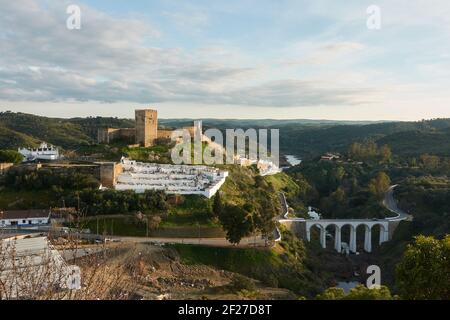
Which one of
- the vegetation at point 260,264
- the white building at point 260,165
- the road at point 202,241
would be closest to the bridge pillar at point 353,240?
the vegetation at point 260,264

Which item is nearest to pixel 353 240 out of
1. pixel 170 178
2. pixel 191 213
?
pixel 170 178

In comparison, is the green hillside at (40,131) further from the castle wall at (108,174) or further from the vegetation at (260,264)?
the vegetation at (260,264)

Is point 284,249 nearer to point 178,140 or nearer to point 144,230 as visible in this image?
point 144,230

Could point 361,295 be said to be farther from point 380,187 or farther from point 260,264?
point 380,187

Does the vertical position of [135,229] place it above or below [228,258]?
above

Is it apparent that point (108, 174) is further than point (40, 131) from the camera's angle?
No

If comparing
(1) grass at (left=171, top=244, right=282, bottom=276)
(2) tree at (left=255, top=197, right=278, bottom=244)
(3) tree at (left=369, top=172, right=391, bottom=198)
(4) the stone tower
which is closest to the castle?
(4) the stone tower

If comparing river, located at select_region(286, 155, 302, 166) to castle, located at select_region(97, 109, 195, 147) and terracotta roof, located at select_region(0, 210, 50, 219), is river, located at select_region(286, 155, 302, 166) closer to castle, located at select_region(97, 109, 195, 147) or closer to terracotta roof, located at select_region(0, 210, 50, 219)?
castle, located at select_region(97, 109, 195, 147)
